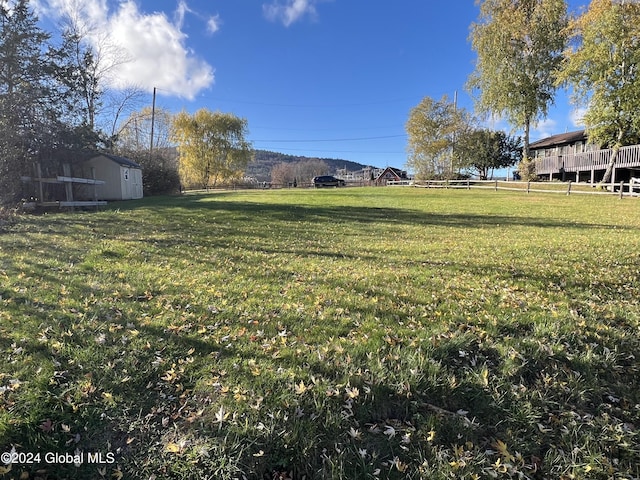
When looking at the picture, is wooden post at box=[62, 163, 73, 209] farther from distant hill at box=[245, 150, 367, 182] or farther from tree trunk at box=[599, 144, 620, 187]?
distant hill at box=[245, 150, 367, 182]

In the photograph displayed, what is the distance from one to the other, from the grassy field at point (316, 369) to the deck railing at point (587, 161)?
2320 cm

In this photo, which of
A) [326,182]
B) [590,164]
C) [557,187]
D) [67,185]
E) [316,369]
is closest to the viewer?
[316,369]

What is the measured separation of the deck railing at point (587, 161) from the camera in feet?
75.0

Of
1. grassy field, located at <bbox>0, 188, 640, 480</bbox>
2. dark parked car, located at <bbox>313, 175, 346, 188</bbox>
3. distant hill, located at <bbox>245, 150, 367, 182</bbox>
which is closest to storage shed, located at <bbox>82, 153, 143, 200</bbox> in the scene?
grassy field, located at <bbox>0, 188, 640, 480</bbox>

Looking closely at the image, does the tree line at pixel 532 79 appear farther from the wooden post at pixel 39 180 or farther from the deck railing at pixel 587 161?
the wooden post at pixel 39 180

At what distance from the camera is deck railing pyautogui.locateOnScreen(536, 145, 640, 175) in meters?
22.9

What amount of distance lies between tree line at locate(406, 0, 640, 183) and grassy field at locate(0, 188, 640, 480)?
22911 mm

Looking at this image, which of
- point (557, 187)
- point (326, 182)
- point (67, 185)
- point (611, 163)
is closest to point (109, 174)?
point (67, 185)

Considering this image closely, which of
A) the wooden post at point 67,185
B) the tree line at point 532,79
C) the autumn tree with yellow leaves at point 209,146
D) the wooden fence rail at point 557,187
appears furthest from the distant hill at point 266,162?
the wooden post at point 67,185

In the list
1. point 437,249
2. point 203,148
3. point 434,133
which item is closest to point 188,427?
point 437,249

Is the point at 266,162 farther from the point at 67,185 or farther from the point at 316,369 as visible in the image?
the point at 316,369

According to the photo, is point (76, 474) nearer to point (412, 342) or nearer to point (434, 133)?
point (412, 342)

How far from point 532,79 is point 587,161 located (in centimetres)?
765

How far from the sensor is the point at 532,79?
2841 centimetres
